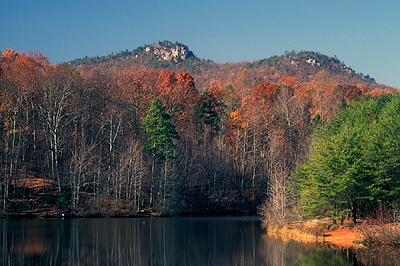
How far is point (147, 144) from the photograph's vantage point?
248ft

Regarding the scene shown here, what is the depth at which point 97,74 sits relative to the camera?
9406 cm

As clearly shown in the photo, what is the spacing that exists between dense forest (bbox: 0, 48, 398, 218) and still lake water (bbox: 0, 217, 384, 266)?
34.0 feet

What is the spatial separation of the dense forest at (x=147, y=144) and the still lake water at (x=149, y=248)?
10373 millimetres

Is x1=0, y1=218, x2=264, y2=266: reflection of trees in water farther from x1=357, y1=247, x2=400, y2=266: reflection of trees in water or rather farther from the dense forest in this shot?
the dense forest

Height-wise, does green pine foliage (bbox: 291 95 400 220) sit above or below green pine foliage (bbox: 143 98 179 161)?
below

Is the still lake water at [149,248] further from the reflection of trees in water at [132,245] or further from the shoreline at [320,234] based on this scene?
the shoreline at [320,234]

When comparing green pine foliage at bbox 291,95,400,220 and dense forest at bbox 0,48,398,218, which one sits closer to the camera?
green pine foliage at bbox 291,95,400,220

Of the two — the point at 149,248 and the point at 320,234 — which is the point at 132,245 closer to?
the point at 149,248

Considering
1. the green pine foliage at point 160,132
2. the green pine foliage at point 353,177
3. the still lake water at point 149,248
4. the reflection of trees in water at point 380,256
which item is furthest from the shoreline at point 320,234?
the green pine foliage at point 160,132

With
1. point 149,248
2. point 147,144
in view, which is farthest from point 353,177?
point 147,144

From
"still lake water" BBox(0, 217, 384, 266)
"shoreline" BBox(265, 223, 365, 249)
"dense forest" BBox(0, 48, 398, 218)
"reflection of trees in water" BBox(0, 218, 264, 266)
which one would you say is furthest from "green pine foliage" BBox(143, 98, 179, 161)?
"shoreline" BBox(265, 223, 365, 249)

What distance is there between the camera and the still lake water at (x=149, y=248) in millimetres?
30016

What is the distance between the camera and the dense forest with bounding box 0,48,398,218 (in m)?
65.6

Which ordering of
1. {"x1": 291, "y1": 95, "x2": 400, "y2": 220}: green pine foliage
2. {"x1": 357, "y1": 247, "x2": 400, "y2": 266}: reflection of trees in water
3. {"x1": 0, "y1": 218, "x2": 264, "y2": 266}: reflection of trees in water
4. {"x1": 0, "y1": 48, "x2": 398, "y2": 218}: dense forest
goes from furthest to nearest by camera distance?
1. {"x1": 0, "y1": 48, "x2": 398, "y2": 218}: dense forest
2. {"x1": 291, "y1": 95, "x2": 400, "y2": 220}: green pine foliage
3. {"x1": 0, "y1": 218, "x2": 264, "y2": 266}: reflection of trees in water
4. {"x1": 357, "y1": 247, "x2": 400, "y2": 266}: reflection of trees in water
